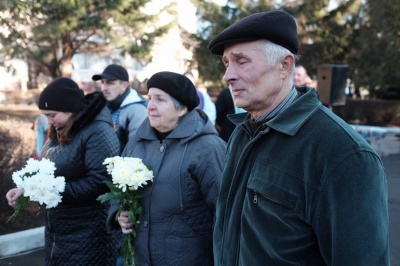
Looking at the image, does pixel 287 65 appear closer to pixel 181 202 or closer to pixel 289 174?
pixel 289 174

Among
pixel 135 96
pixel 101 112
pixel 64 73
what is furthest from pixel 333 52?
pixel 101 112

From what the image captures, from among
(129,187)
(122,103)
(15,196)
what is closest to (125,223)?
(129,187)

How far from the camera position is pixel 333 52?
24609 mm

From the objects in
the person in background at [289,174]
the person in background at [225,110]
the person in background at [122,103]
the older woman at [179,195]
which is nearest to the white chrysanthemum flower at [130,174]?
the older woman at [179,195]

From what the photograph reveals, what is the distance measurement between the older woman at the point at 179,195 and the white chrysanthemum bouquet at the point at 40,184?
0.48m

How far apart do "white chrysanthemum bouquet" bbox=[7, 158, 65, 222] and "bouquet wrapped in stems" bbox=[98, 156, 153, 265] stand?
1.36 feet

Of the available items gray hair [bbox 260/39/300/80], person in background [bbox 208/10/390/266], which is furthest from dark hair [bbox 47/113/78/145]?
gray hair [bbox 260/39/300/80]

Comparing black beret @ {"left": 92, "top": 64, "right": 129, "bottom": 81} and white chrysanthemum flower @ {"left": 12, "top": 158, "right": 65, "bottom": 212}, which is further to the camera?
black beret @ {"left": 92, "top": 64, "right": 129, "bottom": 81}

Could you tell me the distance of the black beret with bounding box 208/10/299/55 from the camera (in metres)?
1.54

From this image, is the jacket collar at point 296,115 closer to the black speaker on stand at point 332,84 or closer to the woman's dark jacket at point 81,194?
the woman's dark jacket at point 81,194

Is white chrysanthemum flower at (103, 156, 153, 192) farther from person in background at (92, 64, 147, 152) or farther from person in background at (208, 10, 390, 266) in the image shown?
person in background at (92, 64, 147, 152)

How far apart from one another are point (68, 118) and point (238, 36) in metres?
1.97

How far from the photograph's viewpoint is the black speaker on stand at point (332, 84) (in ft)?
34.7

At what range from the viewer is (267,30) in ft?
5.03
